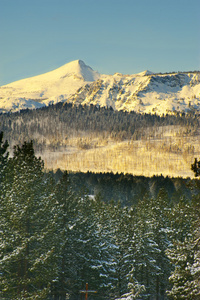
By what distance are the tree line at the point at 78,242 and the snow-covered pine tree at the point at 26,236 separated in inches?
3.0

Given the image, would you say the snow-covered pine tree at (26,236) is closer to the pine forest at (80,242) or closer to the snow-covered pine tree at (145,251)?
the pine forest at (80,242)

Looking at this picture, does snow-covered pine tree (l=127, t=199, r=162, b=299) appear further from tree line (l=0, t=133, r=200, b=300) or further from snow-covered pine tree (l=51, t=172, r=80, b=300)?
snow-covered pine tree (l=51, t=172, r=80, b=300)

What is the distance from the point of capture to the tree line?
29.5m

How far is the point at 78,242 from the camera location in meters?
42.5

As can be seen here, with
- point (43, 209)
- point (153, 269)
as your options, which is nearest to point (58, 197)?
point (43, 209)

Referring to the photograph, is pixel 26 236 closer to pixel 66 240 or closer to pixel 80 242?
pixel 66 240

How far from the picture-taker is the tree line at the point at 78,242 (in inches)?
1161

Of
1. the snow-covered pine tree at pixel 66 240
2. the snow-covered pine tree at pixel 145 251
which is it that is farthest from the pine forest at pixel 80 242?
the snow-covered pine tree at pixel 66 240

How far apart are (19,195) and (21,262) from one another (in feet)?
19.0

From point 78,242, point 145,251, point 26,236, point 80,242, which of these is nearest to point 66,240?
point 78,242

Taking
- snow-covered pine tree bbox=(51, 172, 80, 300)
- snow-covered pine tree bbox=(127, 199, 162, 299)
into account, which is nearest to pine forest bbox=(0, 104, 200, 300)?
snow-covered pine tree bbox=(127, 199, 162, 299)

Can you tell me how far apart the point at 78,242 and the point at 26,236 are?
12.1 meters

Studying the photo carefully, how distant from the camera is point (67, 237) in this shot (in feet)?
131

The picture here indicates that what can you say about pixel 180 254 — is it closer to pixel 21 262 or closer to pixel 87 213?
pixel 21 262
